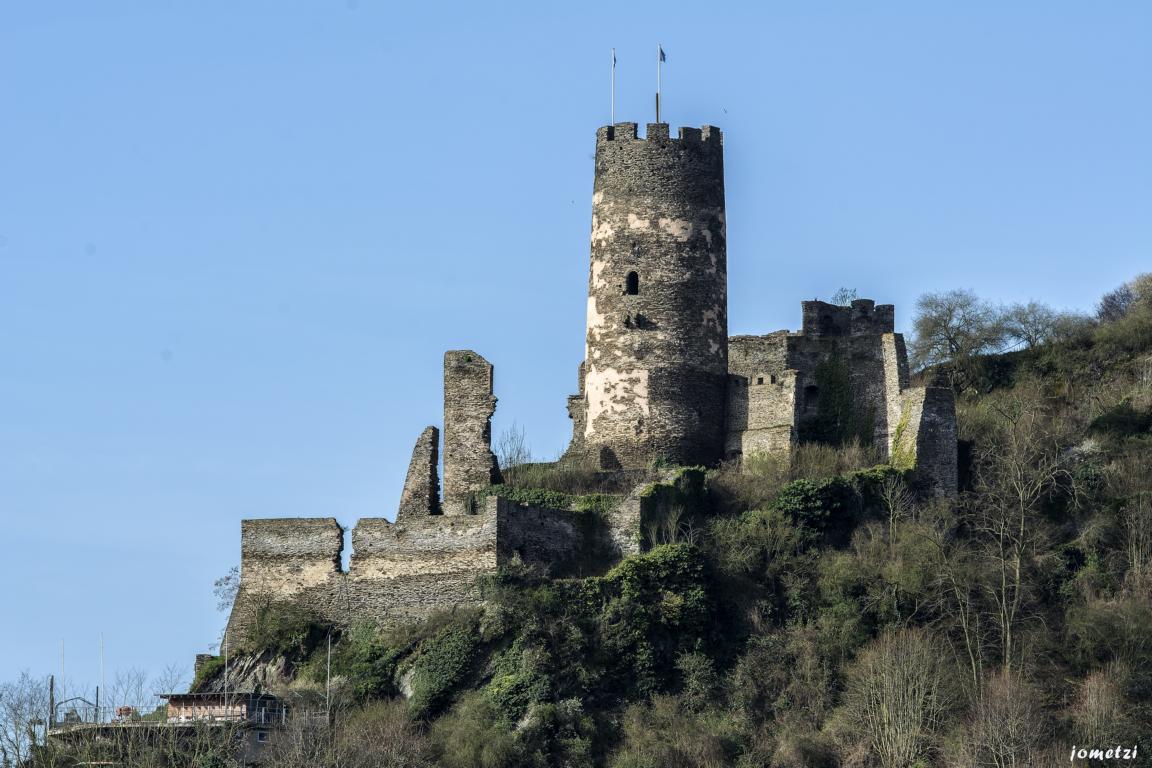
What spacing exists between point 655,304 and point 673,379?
169 centimetres

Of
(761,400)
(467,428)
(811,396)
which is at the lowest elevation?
(467,428)

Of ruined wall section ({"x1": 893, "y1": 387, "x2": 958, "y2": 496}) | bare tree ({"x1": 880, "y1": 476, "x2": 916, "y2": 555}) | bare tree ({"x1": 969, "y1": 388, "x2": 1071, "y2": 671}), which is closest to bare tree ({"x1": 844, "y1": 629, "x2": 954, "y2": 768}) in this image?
bare tree ({"x1": 969, "y1": 388, "x2": 1071, "y2": 671})

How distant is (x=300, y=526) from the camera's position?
193ft

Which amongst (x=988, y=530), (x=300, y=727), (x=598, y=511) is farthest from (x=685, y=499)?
(x=300, y=727)

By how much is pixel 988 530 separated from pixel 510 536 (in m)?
9.88

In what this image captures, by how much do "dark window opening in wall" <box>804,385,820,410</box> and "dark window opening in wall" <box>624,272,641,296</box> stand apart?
426cm

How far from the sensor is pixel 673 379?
206ft

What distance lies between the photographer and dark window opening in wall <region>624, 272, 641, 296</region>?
2493 inches

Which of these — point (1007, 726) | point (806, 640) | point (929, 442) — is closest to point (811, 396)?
point (929, 442)

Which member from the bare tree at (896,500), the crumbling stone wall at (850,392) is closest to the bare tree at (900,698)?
the bare tree at (896,500)

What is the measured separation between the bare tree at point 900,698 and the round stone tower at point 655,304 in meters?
8.37

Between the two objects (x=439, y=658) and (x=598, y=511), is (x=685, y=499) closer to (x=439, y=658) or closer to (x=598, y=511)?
(x=598, y=511)

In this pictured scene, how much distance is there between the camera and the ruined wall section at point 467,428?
60125 mm

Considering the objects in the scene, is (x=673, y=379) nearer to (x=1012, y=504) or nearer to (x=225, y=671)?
(x=1012, y=504)
